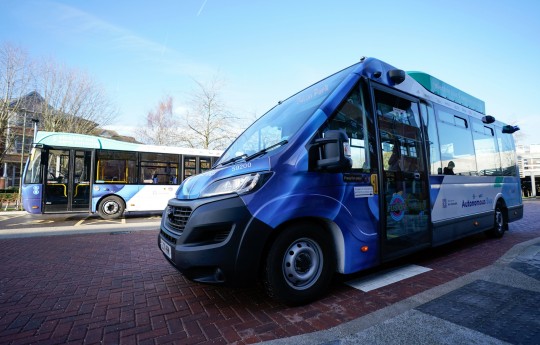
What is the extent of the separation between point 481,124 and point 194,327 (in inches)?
267

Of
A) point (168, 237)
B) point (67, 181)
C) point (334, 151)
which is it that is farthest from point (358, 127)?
point (67, 181)

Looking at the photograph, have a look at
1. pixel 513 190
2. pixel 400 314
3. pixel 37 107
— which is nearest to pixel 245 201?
pixel 400 314

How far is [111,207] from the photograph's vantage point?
432 inches

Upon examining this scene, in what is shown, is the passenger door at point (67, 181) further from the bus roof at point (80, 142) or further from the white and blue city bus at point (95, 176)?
the bus roof at point (80, 142)

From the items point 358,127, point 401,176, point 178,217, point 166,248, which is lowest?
point 166,248

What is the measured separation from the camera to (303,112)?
3189 mm

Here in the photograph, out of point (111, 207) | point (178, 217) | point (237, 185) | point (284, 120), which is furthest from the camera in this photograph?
point (111, 207)

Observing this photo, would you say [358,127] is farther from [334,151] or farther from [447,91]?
[447,91]

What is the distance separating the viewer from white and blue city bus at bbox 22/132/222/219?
10031mm

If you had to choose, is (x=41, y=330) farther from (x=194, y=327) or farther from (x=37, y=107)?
(x=37, y=107)

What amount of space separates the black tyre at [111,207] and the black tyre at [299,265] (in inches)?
410

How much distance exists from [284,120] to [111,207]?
10.2 m

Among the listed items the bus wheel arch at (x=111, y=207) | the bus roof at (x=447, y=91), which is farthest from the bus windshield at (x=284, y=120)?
the bus wheel arch at (x=111, y=207)

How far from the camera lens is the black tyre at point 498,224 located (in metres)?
6.07
